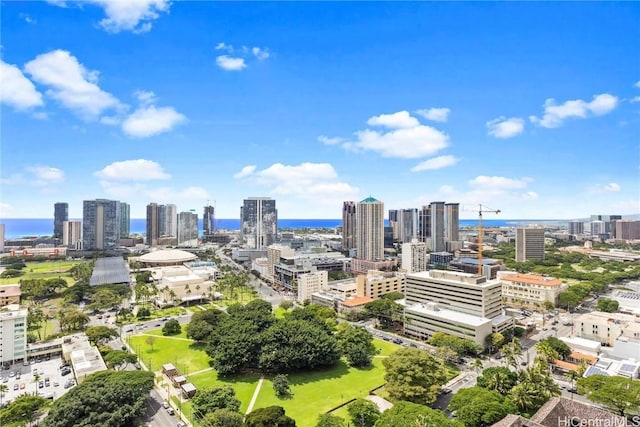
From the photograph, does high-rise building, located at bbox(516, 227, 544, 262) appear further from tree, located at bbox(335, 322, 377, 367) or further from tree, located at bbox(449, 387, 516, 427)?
tree, located at bbox(449, 387, 516, 427)

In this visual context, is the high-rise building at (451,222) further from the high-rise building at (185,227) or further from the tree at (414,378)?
the high-rise building at (185,227)

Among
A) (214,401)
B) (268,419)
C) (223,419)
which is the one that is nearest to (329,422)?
(268,419)

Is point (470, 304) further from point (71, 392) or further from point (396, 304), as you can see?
point (71, 392)

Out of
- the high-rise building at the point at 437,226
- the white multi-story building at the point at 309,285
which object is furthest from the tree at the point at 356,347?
the high-rise building at the point at 437,226

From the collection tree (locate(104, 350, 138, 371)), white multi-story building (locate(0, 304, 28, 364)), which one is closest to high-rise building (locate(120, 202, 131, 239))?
white multi-story building (locate(0, 304, 28, 364))

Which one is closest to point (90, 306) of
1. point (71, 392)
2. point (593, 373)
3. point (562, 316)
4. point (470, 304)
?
point (71, 392)

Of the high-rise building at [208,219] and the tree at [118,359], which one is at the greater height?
the high-rise building at [208,219]
